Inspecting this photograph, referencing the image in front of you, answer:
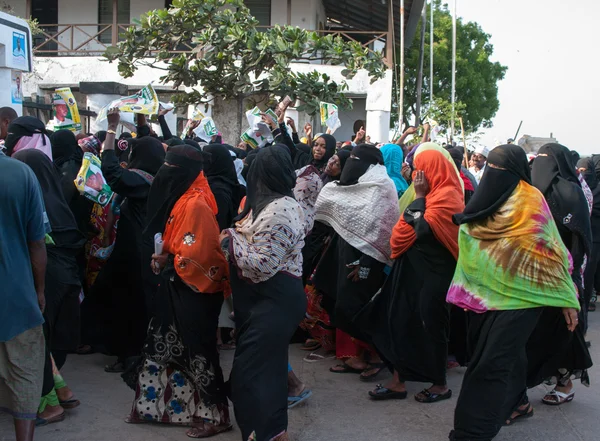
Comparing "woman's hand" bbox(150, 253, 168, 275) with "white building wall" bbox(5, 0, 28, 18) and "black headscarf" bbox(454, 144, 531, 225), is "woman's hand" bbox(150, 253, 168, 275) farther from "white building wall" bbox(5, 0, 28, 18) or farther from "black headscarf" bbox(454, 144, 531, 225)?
"white building wall" bbox(5, 0, 28, 18)

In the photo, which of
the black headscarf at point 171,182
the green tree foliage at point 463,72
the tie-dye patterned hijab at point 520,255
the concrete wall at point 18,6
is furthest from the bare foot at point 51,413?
the green tree foliage at point 463,72

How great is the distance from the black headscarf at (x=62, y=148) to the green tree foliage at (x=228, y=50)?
5.13m

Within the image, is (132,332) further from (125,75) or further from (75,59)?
(75,59)

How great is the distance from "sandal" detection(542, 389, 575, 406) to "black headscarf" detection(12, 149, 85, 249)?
3.42 m

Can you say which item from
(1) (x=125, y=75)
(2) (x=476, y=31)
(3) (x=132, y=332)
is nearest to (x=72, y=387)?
(3) (x=132, y=332)

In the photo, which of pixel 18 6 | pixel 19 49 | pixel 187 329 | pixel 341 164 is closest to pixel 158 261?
pixel 187 329

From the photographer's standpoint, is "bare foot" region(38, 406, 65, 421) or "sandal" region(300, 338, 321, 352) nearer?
"bare foot" region(38, 406, 65, 421)

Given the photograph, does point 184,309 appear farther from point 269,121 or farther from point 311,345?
point 269,121

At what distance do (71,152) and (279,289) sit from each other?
2.42 metres

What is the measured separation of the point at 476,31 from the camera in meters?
33.8

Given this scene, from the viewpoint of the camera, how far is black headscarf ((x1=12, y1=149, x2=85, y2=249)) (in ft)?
14.0

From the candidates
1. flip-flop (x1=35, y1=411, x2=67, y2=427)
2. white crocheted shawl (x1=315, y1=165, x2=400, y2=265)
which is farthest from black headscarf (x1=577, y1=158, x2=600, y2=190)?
flip-flop (x1=35, y1=411, x2=67, y2=427)

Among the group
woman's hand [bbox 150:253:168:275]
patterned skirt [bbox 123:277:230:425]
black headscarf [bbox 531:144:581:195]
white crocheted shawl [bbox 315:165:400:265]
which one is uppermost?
black headscarf [bbox 531:144:581:195]

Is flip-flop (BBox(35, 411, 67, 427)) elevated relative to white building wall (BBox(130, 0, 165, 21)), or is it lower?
lower
